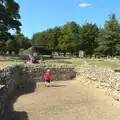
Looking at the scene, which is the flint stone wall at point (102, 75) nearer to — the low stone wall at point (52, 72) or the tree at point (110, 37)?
the low stone wall at point (52, 72)

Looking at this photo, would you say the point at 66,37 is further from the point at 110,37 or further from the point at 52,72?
the point at 52,72

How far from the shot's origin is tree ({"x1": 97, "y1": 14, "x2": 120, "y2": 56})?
230 feet

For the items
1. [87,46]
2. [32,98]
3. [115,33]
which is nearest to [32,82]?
[32,98]

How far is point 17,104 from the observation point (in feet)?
62.7

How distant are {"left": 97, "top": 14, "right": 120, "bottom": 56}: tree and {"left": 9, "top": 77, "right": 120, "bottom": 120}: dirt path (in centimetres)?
4584

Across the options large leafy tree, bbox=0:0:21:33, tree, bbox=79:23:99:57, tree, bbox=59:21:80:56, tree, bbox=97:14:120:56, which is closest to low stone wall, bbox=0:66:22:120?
large leafy tree, bbox=0:0:21:33

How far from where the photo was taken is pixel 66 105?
1938 centimetres

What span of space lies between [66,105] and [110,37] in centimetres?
5287

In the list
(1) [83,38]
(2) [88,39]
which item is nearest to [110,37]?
(2) [88,39]

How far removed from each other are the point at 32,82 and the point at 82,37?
186 ft

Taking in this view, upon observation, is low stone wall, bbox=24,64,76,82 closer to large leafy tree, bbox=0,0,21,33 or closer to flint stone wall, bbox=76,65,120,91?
flint stone wall, bbox=76,65,120,91

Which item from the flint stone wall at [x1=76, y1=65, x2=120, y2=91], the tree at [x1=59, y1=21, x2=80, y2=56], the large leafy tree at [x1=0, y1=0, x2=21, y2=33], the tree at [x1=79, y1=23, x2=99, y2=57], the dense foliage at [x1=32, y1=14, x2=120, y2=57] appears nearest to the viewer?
the flint stone wall at [x1=76, y1=65, x2=120, y2=91]

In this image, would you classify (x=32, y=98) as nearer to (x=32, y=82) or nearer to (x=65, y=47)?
(x=32, y=82)

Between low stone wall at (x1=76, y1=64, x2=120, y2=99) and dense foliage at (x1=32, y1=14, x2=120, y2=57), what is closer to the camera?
low stone wall at (x1=76, y1=64, x2=120, y2=99)
